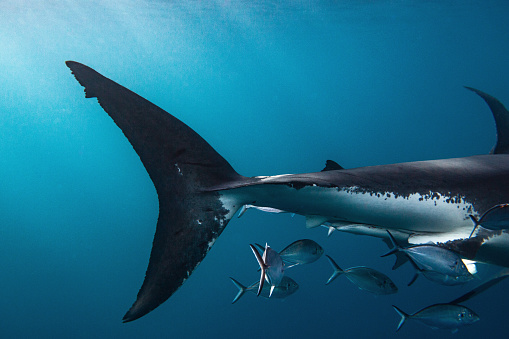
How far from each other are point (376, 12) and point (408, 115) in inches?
979

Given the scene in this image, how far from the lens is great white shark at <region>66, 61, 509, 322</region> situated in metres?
2.09

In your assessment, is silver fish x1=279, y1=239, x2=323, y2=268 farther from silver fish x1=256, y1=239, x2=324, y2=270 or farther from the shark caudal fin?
the shark caudal fin

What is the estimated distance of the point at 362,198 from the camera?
87.6 inches

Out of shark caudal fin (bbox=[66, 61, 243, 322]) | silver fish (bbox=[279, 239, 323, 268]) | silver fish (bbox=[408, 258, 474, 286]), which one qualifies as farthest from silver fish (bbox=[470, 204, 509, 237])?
silver fish (bbox=[279, 239, 323, 268])

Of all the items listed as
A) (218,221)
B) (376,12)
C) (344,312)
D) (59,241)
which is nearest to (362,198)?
(218,221)

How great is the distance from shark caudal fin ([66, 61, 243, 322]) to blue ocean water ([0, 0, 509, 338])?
10.6m

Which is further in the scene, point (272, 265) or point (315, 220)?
point (272, 265)

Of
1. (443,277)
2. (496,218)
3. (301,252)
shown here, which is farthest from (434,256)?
(301,252)

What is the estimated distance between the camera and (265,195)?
2.17 meters

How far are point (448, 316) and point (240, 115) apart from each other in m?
50.7

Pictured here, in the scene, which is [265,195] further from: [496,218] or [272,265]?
[496,218]

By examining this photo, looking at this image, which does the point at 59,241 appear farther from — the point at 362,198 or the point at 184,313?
the point at 362,198

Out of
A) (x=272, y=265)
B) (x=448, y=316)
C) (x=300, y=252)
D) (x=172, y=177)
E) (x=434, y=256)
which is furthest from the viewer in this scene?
Result: (x=300, y=252)

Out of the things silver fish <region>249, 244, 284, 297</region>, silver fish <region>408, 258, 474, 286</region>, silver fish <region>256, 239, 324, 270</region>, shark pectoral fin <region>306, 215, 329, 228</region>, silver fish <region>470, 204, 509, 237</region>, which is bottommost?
silver fish <region>249, 244, 284, 297</region>
